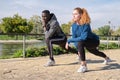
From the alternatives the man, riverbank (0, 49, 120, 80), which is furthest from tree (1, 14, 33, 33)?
riverbank (0, 49, 120, 80)

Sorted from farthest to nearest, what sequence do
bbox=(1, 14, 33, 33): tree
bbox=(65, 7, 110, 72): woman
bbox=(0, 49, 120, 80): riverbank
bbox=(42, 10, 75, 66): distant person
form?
bbox=(1, 14, 33, 33): tree → bbox=(42, 10, 75, 66): distant person → bbox=(65, 7, 110, 72): woman → bbox=(0, 49, 120, 80): riverbank

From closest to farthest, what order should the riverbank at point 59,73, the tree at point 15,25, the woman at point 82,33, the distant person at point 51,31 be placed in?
the riverbank at point 59,73 < the woman at point 82,33 < the distant person at point 51,31 < the tree at point 15,25

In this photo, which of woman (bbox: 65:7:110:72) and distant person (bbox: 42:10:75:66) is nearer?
woman (bbox: 65:7:110:72)

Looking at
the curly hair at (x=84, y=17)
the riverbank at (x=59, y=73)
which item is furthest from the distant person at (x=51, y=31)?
the curly hair at (x=84, y=17)

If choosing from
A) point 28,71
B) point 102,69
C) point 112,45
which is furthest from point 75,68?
point 112,45

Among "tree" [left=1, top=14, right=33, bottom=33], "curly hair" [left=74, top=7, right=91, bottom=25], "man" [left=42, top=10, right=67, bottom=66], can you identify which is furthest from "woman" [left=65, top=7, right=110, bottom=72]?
"tree" [left=1, top=14, right=33, bottom=33]

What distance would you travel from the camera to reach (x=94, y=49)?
779 centimetres

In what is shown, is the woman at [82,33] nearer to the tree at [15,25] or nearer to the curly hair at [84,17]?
the curly hair at [84,17]

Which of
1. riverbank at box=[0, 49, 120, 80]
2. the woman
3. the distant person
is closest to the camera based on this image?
riverbank at box=[0, 49, 120, 80]

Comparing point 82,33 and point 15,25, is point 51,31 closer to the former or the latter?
point 82,33

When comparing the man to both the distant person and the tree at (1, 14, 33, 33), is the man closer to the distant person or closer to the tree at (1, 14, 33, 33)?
the distant person

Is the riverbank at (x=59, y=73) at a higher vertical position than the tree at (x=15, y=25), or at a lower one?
lower

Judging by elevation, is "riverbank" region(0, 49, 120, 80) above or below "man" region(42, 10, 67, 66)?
below

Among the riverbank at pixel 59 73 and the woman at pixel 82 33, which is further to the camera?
the woman at pixel 82 33
